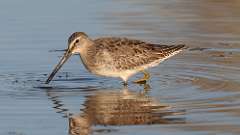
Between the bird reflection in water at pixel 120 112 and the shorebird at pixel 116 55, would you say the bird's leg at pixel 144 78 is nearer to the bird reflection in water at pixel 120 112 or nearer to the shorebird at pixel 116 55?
the shorebird at pixel 116 55

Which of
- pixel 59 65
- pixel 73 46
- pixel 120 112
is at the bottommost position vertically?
pixel 120 112

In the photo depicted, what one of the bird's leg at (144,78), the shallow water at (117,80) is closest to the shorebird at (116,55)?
the bird's leg at (144,78)

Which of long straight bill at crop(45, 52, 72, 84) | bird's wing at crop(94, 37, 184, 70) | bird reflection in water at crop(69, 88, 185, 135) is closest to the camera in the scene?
bird reflection in water at crop(69, 88, 185, 135)

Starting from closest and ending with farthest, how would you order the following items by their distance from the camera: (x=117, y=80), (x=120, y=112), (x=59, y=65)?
(x=120, y=112)
(x=59, y=65)
(x=117, y=80)

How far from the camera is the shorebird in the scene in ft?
44.9

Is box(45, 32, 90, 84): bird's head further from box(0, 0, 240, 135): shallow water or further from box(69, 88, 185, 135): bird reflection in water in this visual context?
box(69, 88, 185, 135): bird reflection in water

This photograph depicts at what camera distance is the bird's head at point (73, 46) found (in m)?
13.7

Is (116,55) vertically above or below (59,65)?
above

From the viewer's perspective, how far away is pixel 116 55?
45.2 ft

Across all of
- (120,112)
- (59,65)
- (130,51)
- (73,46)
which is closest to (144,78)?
(130,51)

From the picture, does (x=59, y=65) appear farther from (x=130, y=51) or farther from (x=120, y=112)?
(x=120, y=112)

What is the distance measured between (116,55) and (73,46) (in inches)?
25.2

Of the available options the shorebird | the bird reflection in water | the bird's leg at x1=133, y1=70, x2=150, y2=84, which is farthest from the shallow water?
the shorebird

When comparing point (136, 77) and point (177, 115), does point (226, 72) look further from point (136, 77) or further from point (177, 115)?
point (177, 115)
